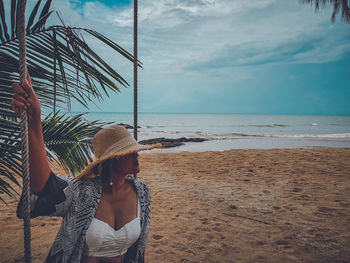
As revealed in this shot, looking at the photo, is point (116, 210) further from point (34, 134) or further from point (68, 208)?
point (34, 134)

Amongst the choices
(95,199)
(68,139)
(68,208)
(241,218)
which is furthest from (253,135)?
(68,208)

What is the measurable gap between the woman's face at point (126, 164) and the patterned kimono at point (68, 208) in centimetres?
14

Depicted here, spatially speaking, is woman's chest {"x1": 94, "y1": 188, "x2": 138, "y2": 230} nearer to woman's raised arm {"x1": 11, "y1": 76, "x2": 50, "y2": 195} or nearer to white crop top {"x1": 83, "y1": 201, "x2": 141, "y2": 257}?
white crop top {"x1": 83, "y1": 201, "x2": 141, "y2": 257}

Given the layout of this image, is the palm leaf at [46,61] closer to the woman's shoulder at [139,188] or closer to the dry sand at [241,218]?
the woman's shoulder at [139,188]

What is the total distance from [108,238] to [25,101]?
2.81ft

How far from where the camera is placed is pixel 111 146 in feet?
5.00

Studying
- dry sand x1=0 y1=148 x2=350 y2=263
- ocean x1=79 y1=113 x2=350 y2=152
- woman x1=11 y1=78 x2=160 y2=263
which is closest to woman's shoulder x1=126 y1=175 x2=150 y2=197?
woman x1=11 y1=78 x2=160 y2=263

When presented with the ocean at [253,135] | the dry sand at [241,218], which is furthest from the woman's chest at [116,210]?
the dry sand at [241,218]

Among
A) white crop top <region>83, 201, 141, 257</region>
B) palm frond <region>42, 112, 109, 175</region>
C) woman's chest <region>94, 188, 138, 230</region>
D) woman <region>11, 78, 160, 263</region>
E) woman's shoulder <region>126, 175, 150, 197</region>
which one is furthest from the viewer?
palm frond <region>42, 112, 109, 175</region>

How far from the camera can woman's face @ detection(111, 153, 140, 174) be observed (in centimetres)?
154

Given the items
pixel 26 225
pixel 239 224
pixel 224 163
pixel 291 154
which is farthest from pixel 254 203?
pixel 291 154

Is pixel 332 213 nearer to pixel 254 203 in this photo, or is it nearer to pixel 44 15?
pixel 254 203

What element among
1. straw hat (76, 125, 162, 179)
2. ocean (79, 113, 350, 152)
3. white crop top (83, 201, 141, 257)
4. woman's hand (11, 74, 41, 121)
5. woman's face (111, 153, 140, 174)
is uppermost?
woman's hand (11, 74, 41, 121)

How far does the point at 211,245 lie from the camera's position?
294 cm
